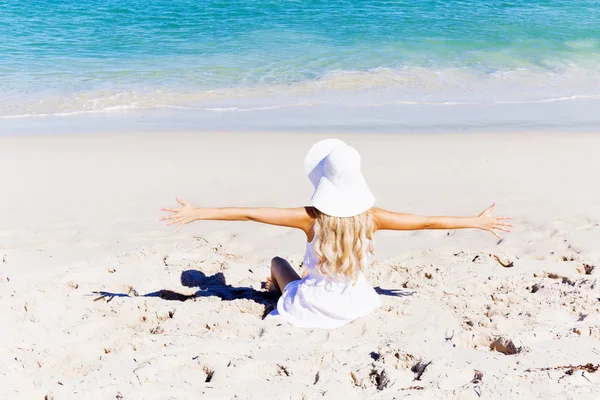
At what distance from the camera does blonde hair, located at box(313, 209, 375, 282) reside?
131 inches

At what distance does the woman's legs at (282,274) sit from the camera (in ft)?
12.8

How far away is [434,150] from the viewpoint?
743 cm

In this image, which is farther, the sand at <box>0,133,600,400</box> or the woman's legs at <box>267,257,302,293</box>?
the woman's legs at <box>267,257,302,293</box>

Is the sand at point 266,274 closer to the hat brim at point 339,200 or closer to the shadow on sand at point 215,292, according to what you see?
the shadow on sand at point 215,292

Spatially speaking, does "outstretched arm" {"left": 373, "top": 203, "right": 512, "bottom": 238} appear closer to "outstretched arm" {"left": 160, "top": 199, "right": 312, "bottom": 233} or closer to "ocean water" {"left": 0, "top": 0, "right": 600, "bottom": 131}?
"outstretched arm" {"left": 160, "top": 199, "right": 312, "bottom": 233}

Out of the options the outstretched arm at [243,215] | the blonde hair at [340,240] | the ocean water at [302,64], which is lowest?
the ocean water at [302,64]

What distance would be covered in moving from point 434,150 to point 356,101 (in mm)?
3017

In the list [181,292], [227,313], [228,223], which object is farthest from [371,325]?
[228,223]

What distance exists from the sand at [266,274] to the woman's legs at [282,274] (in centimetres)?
15

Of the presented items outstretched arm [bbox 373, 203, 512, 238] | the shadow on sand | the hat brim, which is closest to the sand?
the shadow on sand

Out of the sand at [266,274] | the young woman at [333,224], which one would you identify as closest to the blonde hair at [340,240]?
the young woman at [333,224]

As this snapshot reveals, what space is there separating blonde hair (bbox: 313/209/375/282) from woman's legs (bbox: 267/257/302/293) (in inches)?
20.9

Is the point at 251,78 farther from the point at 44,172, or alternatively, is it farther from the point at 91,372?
the point at 91,372

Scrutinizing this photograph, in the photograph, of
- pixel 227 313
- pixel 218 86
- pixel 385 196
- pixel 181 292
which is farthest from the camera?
pixel 218 86
